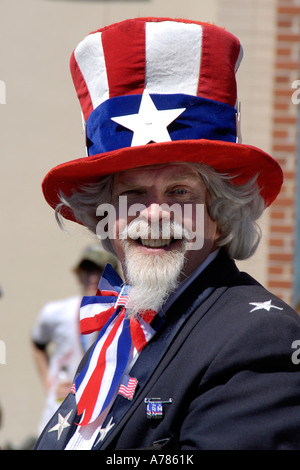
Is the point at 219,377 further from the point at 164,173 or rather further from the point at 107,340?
the point at 164,173

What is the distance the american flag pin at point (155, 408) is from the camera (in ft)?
6.47

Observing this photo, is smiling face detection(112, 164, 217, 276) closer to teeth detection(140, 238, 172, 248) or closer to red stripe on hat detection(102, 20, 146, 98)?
teeth detection(140, 238, 172, 248)

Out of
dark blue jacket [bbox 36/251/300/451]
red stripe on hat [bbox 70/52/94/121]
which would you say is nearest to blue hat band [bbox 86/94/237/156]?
red stripe on hat [bbox 70/52/94/121]

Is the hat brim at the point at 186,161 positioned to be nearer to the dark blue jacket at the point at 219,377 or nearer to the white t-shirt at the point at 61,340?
the dark blue jacket at the point at 219,377

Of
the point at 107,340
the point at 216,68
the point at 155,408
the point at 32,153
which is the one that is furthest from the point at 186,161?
the point at 32,153

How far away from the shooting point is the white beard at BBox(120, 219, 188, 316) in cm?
222

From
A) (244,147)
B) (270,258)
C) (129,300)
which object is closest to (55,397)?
(270,258)

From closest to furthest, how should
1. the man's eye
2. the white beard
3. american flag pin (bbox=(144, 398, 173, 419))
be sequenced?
american flag pin (bbox=(144, 398, 173, 419)) < the white beard < the man's eye

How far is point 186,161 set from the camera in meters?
2.27

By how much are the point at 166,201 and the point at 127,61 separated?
445mm

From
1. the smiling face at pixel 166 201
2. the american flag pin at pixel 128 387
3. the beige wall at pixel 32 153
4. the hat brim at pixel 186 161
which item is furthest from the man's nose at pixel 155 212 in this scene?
the beige wall at pixel 32 153

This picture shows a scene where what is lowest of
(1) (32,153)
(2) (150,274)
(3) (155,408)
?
(3) (155,408)

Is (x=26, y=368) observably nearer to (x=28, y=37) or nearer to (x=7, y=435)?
(x=7, y=435)
